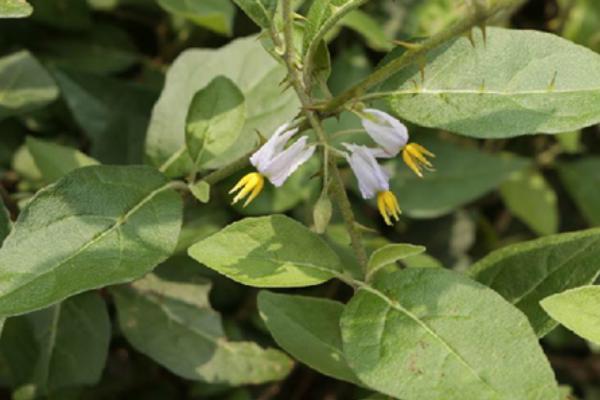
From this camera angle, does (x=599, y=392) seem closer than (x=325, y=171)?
No

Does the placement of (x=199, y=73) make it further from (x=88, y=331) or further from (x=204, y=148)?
(x=88, y=331)

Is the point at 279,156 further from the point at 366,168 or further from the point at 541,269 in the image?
the point at 541,269

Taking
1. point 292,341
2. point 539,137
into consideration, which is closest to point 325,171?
point 292,341

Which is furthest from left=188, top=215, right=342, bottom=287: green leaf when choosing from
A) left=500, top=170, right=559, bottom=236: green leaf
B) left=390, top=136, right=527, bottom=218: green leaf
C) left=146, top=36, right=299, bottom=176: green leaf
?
left=500, top=170, right=559, bottom=236: green leaf

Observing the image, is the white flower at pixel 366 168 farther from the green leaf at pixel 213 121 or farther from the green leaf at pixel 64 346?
the green leaf at pixel 64 346

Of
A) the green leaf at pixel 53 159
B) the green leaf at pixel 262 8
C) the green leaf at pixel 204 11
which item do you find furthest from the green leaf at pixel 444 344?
the green leaf at pixel 204 11

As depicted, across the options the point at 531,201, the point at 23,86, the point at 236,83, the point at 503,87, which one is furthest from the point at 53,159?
the point at 531,201
